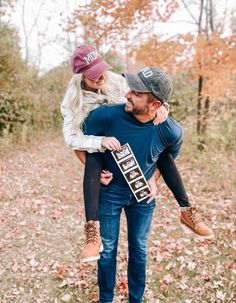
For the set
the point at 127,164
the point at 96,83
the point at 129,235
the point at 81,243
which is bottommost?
the point at 81,243

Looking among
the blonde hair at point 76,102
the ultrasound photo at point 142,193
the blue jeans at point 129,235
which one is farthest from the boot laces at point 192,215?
the blonde hair at point 76,102

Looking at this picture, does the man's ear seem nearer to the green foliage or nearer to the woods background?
the woods background

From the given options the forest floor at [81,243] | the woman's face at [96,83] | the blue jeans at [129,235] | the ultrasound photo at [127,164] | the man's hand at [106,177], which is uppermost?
the woman's face at [96,83]

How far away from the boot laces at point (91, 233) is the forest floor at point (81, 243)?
54.4 inches

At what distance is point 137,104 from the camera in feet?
7.14

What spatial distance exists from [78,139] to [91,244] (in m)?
0.68

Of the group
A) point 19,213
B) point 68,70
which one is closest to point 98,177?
point 19,213

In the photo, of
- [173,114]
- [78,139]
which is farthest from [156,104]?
[173,114]

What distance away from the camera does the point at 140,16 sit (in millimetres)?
7414

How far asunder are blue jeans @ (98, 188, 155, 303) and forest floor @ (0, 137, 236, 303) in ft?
1.92

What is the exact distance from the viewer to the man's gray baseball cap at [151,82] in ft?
6.95

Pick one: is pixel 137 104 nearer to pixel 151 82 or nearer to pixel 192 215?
pixel 151 82

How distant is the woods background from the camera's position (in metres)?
3.63

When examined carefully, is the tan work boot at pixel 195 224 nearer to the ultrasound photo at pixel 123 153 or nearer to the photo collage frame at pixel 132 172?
the photo collage frame at pixel 132 172
